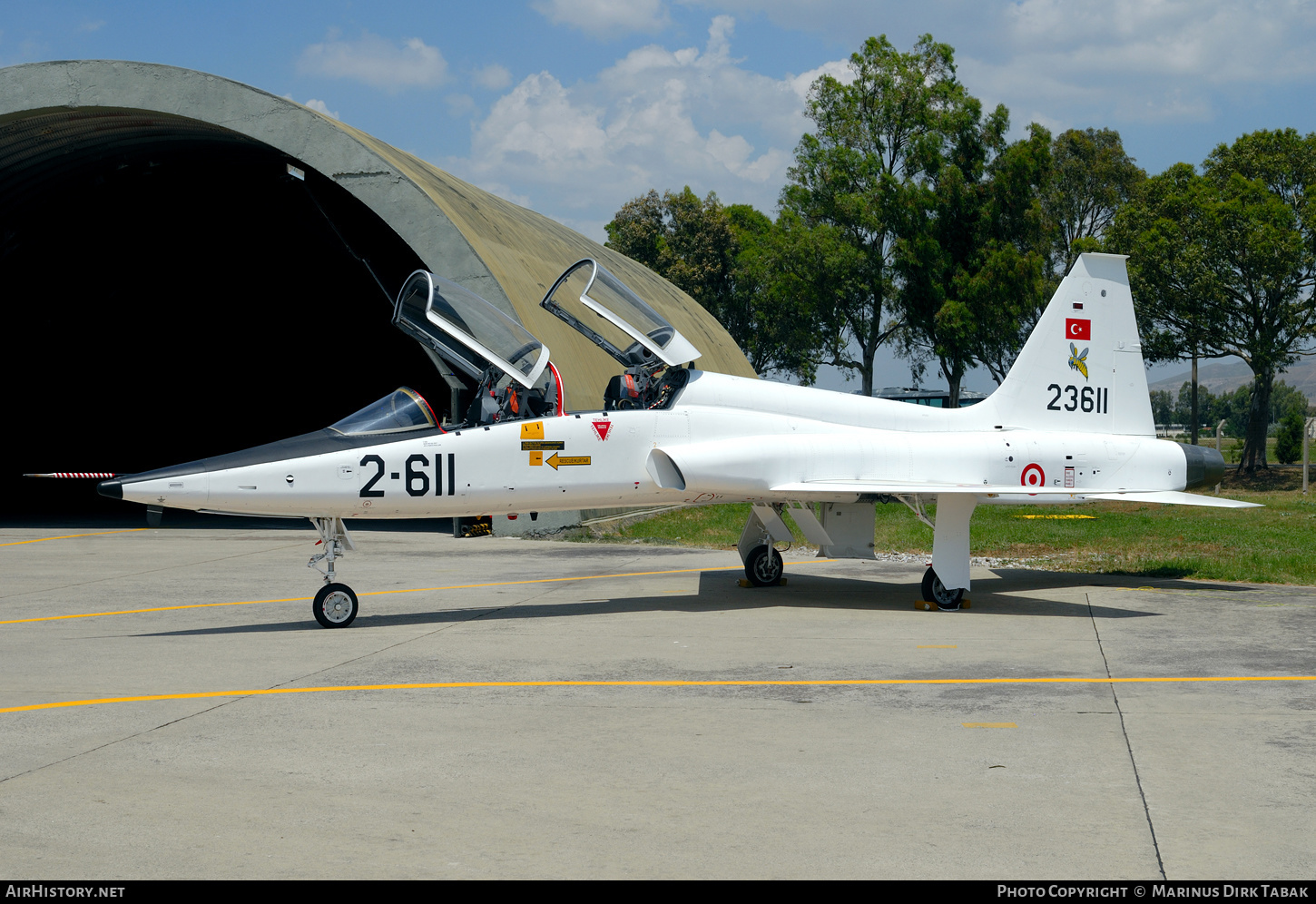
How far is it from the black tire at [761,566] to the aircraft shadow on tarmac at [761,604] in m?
0.15

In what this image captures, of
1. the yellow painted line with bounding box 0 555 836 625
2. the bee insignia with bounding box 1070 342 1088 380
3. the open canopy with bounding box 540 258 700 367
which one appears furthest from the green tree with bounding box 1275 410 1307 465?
the open canopy with bounding box 540 258 700 367

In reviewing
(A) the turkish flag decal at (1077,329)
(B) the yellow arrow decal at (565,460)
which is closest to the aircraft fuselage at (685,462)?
(B) the yellow arrow decal at (565,460)

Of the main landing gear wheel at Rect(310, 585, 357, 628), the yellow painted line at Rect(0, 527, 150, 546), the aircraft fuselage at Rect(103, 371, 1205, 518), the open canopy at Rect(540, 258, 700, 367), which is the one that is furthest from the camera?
the yellow painted line at Rect(0, 527, 150, 546)

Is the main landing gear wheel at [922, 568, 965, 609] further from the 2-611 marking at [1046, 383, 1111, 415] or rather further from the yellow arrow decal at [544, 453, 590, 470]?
the yellow arrow decal at [544, 453, 590, 470]

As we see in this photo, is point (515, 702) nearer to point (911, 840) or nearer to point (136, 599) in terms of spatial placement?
point (911, 840)

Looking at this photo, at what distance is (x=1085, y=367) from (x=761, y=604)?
5275mm

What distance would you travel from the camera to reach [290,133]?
19.4 meters

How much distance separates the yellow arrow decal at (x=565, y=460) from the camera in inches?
431

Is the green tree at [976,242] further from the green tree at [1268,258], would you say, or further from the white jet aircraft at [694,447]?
the white jet aircraft at [694,447]

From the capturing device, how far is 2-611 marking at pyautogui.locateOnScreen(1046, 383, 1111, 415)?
1330 cm

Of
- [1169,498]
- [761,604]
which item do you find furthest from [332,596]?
[1169,498]

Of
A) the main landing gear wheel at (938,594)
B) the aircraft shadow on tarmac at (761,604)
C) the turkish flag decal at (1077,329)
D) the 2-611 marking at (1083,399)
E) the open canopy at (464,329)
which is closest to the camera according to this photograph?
the open canopy at (464,329)

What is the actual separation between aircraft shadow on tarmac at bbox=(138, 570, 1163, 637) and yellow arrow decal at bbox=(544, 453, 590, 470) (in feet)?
5.28

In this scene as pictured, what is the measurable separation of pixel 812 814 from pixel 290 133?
17856 millimetres
